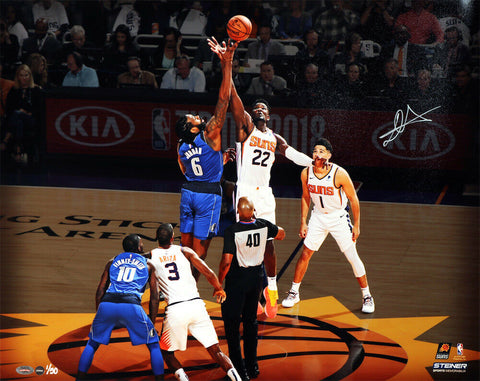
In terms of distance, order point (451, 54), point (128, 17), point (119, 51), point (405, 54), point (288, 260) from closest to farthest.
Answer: point (288, 260) < point (451, 54) < point (405, 54) < point (119, 51) < point (128, 17)

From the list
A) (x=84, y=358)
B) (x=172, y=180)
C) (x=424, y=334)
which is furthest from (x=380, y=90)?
(x=84, y=358)

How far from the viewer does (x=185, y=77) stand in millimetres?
14562

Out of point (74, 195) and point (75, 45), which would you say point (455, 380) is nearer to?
point (74, 195)

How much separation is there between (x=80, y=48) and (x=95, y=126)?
1.94 meters

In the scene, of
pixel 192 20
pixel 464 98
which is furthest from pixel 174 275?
pixel 192 20

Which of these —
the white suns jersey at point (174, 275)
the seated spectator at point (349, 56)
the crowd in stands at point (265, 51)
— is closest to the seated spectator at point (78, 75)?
the crowd in stands at point (265, 51)

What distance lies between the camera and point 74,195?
43.5ft

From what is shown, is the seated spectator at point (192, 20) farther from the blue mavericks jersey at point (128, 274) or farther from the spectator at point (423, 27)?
the blue mavericks jersey at point (128, 274)

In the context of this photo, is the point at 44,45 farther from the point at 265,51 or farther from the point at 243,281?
the point at 243,281

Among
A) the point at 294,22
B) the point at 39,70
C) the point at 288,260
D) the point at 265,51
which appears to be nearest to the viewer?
the point at 288,260

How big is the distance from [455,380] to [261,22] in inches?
382

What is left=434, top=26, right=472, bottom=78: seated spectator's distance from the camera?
1370 centimetres

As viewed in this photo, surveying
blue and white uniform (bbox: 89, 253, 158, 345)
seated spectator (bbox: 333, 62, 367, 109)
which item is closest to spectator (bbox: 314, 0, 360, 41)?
seated spectator (bbox: 333, 62, 367, 109)

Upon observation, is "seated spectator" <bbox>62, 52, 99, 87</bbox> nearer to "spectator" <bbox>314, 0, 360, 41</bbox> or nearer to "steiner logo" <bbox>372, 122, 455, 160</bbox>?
"spectator" <bbox>314, 0, 360, 41</bbox>
